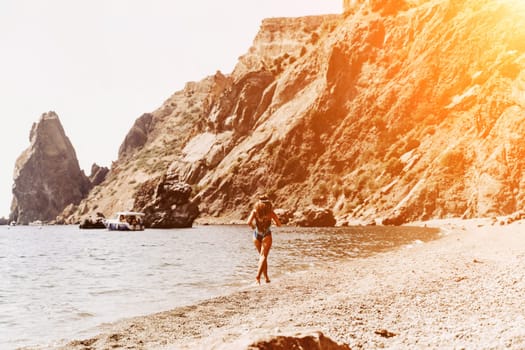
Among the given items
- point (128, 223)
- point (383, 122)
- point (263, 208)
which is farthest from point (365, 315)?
point (383, 122)

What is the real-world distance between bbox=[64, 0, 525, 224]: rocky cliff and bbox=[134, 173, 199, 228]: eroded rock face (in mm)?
15706

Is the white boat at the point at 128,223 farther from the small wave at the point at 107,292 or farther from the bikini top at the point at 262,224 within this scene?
the bikini top at the point at 262,224

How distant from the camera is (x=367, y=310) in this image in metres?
9.81

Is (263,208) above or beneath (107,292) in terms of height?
above

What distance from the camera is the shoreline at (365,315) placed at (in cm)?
693

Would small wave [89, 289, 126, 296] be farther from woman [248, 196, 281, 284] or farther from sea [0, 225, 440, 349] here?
woman [248, 196, 281, 284]

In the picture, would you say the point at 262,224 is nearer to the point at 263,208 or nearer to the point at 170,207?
the point at 263,208

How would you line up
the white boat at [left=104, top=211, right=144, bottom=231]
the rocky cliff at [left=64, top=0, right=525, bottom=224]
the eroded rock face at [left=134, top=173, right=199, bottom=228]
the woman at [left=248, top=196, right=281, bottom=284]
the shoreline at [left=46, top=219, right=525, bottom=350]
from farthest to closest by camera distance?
the eroded rock face at [left=134, top=173, right=199, bottom=228]
the white boat at [left=104, top=211, right=144, bottom=231]
the rocky cliff at [left=64, top=0, right=525, bottom=224]
the woman at [left=248, top=196, right=281, bottom=284]
the shoreline at [left=46, top=219, right=525, bottom=350]

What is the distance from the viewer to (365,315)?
9.28 metres

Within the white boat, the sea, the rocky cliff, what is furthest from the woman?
the white boat

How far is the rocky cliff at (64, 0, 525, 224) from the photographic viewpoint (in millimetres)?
73438

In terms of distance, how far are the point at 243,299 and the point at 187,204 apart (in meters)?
88.6

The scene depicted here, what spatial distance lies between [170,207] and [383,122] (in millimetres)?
46693

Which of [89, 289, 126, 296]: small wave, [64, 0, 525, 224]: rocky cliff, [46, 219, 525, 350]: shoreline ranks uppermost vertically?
[64, 0, 525, 224]: rocky cliff
